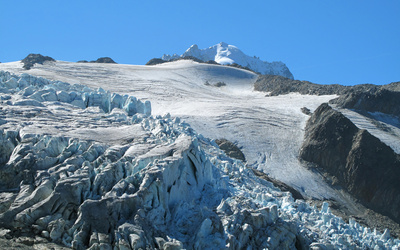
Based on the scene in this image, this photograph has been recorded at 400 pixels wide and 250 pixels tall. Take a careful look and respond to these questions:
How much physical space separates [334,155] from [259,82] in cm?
4329

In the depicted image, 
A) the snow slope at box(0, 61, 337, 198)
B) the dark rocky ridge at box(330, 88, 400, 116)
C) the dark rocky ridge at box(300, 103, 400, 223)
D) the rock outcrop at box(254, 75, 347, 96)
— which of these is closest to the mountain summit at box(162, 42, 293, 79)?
the snow slope at box(0, 61, 337, 198)

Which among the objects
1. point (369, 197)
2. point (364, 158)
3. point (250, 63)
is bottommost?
point (369, 197)

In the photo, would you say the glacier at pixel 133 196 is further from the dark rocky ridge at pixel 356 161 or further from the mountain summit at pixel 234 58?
the mountain summit at pixel 234 58

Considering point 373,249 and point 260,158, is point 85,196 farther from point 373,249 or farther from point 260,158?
point 260,158

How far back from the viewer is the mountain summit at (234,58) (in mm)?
143825

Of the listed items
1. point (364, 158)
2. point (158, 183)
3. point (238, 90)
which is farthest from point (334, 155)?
point (238, 90)

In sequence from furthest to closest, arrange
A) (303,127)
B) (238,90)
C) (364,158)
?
(238,90)
(303,127)
(364,158)

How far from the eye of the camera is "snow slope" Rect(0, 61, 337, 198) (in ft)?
146

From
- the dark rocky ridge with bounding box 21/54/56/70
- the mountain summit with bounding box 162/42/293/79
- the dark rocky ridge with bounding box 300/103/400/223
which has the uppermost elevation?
the mountain summit with bounding box 162/42/293/79

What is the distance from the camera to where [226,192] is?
23000 millimetres

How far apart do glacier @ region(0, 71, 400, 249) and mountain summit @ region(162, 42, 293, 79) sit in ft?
384

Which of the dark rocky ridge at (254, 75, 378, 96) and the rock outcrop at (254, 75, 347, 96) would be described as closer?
the dark rocky ridge at (254, 75, 378, 96)

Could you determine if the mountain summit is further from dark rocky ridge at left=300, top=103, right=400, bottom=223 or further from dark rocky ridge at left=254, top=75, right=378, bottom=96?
dark rocky ridge at left=300, top=103, right=400, bottom=223

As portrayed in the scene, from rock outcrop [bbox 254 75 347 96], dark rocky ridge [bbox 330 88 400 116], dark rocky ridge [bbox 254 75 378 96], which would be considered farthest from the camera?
rock outcrop [bbox 254 75 347 96]
